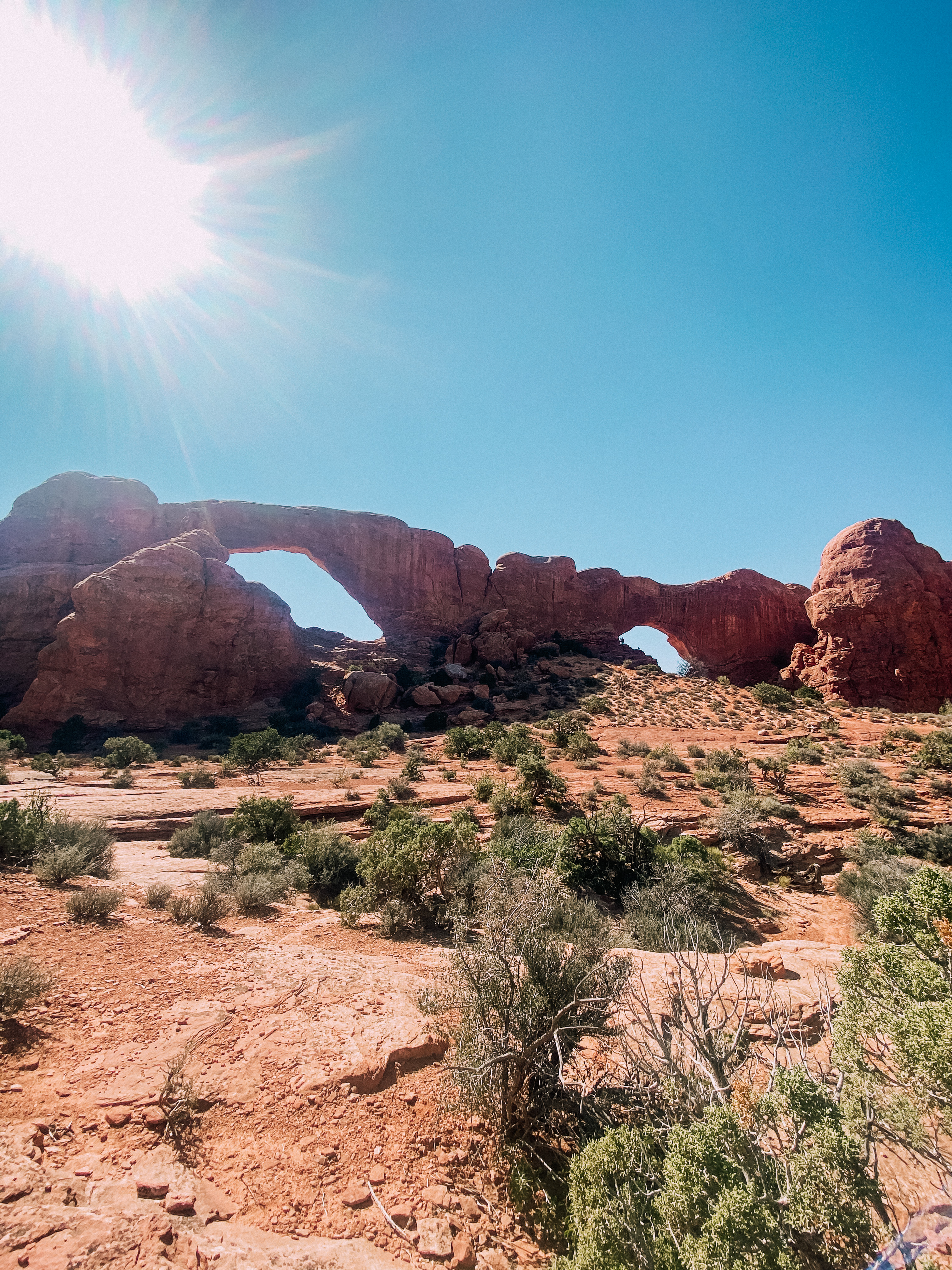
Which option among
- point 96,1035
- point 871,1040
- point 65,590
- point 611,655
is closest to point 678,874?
point 871,1040

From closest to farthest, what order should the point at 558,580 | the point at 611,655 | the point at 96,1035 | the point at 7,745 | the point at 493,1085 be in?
1. the point at 493,1085
2. the point at 96,1035
3. the point at 7,745
4. the point at 611,655
5. the point at 558,580

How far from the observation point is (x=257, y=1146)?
9.62 ft

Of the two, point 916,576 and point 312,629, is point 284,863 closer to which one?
point 312,629

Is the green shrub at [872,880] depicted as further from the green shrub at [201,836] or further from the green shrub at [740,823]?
the green shrub at [201,836]

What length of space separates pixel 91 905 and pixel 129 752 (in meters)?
17.9

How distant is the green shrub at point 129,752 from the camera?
19.2m

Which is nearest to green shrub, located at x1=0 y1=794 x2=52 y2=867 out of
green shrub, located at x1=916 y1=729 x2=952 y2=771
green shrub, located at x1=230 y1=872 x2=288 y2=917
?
green shrub, located at x1=230 y1=872 x2=288 y2=917

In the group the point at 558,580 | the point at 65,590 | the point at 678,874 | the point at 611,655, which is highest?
the point at 558,580

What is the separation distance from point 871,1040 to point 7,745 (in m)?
27.8

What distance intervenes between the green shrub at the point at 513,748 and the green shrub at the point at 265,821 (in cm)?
799

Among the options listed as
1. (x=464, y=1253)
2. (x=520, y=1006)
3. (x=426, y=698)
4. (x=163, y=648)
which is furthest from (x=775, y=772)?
(x=163, y=648)

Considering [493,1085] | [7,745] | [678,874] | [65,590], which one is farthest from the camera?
[65,590]

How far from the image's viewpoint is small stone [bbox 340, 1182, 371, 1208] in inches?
107

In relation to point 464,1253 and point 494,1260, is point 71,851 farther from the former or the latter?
point 494,1260
